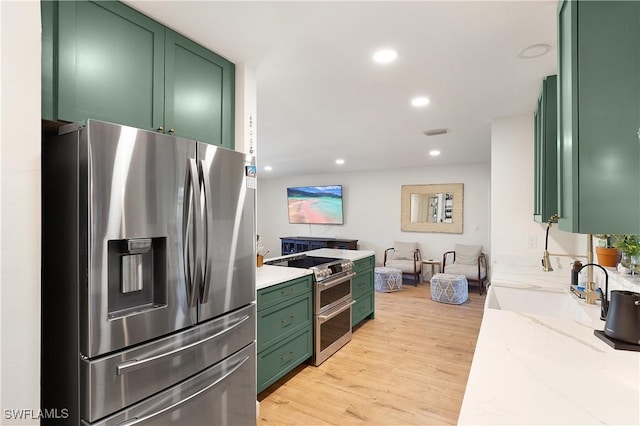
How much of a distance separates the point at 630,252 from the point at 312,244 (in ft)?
19.8

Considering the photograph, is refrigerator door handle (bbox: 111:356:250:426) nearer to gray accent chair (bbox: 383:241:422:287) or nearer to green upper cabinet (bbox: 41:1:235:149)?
green upper cabinet (bbox: 41:1:235:149)

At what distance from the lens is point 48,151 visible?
4.55 ft

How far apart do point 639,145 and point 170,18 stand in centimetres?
202

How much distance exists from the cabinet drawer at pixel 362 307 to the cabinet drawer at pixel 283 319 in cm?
101

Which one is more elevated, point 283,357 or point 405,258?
point 405,258

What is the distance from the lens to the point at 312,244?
24.6 ft

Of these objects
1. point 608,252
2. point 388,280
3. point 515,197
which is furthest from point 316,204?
point 608,252

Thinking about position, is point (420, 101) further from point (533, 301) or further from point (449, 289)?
point (449, 289)

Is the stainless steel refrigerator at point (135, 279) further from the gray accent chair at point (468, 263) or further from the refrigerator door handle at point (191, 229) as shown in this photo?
the gray accent chair at point (468, 263)

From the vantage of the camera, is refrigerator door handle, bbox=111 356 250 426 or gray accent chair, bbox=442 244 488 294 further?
gray accent chair, bbox=442 244 488 294

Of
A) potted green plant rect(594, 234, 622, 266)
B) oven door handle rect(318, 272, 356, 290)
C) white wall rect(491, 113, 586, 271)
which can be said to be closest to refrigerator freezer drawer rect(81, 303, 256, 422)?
oven door handle rect(318, 272, 356, 290)

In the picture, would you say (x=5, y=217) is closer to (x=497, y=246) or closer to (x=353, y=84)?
(x=353, y=84)

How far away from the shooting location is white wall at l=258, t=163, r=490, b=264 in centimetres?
625

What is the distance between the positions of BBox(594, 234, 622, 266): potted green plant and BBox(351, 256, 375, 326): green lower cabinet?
2.17 metres
